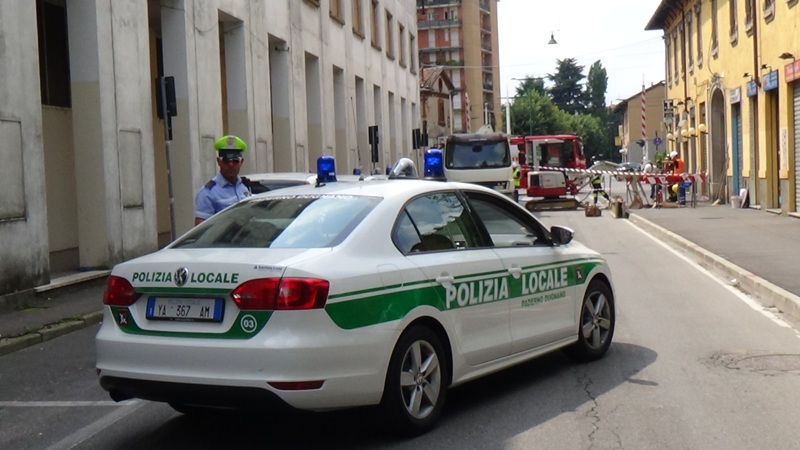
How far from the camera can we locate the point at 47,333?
10.5 metres

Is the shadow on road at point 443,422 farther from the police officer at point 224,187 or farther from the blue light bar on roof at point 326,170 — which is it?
the police officer at point 224,187

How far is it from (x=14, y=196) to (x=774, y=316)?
8991 millimetres

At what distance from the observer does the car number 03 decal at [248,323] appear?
212 inches

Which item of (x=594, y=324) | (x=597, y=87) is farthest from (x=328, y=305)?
(x=597, y=87)

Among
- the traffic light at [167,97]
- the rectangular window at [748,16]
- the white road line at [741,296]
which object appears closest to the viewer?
the white road line at [741,296]

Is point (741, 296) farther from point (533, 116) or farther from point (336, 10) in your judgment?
point (533, 116)

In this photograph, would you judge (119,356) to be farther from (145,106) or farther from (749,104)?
(749,104)

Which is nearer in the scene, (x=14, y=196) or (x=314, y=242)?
(x=314, y=242)

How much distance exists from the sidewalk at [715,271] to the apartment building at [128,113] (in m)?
0.60

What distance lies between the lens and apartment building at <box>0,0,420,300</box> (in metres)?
12.8

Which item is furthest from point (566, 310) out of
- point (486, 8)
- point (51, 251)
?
point (486, 8)

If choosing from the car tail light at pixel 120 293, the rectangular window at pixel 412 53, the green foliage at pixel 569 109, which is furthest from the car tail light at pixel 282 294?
the green foliage at pixel 569 109

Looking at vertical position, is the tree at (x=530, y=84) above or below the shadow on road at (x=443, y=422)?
above

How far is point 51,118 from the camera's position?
16484 mm
